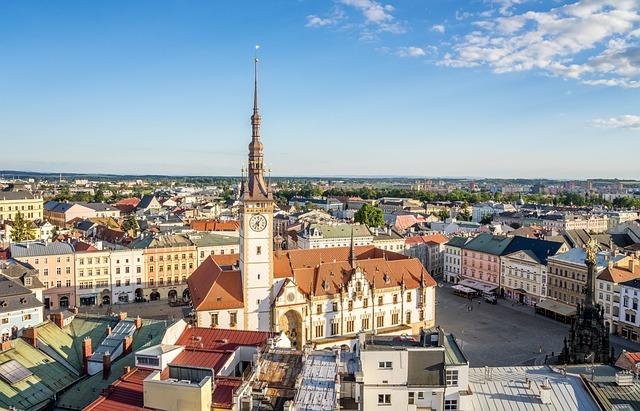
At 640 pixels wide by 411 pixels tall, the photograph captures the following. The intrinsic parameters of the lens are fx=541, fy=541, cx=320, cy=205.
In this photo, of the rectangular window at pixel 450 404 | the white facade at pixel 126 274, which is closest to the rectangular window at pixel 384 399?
the rectangular window at pixel 450 404

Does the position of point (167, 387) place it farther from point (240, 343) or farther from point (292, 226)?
point (292, 226)

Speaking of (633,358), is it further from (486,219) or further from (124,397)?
(486,219)

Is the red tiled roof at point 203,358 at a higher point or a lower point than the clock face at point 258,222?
lower

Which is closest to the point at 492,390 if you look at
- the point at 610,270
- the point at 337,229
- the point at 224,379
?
the point at 224,379

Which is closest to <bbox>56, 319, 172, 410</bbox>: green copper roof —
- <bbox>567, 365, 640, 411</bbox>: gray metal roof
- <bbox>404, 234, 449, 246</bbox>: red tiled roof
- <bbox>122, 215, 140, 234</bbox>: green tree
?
<bbox>567, 365, 640, 411</bbox>: gray metal roof

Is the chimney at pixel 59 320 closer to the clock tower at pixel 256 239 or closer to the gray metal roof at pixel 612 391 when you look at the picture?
the clock tower at pixel 256 239

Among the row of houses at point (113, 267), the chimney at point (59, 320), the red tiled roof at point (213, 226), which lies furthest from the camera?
the red tiled roof at point (213, 226)

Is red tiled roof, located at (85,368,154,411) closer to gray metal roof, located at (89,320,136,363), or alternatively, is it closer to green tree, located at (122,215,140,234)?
gray metal roof, located at (89,320,136,363)
